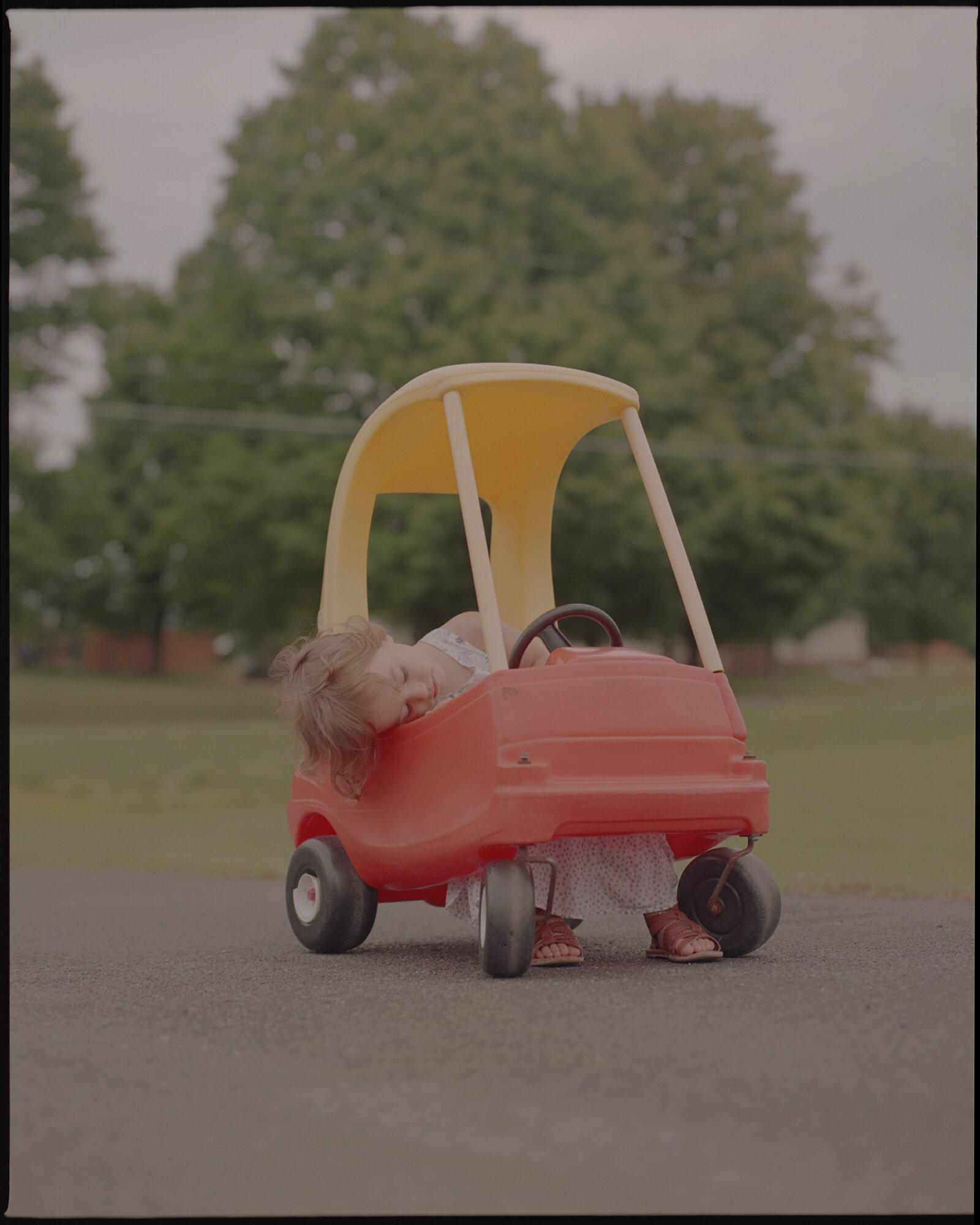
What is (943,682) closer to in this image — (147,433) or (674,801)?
(147,433)

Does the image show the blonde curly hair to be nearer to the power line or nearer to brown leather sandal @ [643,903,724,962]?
brown leather sandal @ [643,903,724,962]

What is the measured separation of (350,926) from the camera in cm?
387

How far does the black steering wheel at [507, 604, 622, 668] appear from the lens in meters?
3.61

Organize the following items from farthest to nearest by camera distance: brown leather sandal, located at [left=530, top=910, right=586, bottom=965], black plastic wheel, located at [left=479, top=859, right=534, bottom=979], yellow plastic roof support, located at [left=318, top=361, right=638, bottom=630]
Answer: yellow plastic roof support, located at [left=318, top=361, right=638, bottom=630]
brown leather sandal, located at [left=530, top=910, right=586, bottom=965]
black plastic wheel, located at [left=479, top=859, right=534, bottom=979]

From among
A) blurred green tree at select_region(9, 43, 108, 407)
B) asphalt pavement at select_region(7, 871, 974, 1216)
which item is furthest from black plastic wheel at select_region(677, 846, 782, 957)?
blurred green tree at select_region(9, 43, 108, 407)

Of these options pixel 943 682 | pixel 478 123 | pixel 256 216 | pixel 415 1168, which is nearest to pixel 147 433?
pixel 256 216

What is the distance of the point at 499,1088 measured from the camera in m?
2.14

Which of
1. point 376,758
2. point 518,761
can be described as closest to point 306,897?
point 376,758

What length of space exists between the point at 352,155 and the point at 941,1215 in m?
19.5

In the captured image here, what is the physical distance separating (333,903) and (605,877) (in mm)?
866

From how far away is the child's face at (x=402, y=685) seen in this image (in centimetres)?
364

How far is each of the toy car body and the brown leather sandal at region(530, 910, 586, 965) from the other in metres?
0.24

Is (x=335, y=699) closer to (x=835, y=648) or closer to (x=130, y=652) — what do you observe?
(x=130, y=652)

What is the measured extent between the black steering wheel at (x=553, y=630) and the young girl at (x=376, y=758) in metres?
0.12
